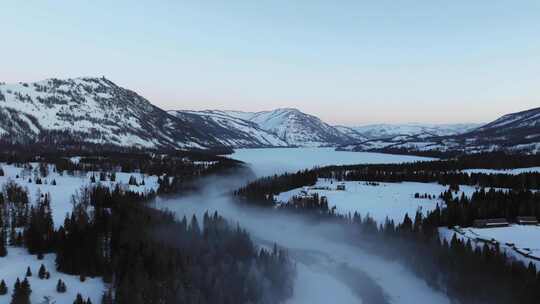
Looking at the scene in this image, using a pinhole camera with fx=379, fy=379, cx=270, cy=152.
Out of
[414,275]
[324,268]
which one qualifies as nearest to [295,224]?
[324,268]

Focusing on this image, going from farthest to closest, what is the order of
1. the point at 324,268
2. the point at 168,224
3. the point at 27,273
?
the point at 168,224, the point at 324,268, the point at 27,273

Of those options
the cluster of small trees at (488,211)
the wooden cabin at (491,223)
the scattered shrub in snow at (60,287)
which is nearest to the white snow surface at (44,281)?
the scattered shrub in snow at (60,287)

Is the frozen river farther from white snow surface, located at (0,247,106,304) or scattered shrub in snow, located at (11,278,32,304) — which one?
scattered shrub in snow, located at (11,278,32,304)

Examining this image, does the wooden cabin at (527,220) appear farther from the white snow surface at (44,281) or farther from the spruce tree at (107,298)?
the white snow surface at (44,281)

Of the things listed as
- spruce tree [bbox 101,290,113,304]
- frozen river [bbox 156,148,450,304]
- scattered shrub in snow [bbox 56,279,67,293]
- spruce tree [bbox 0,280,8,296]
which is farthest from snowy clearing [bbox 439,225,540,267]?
spruce tree [bbox 0,280,8,296]

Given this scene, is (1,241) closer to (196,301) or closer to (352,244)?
(196,301)
